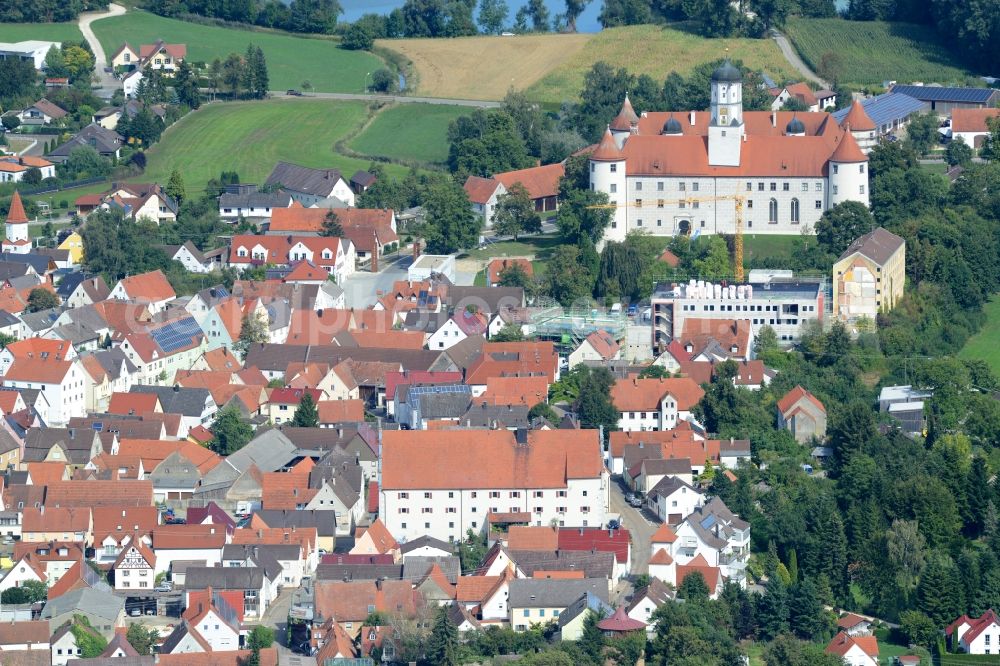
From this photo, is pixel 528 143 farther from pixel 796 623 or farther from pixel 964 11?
pixel 796 623

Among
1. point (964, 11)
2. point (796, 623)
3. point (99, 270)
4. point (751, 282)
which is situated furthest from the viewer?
point (964, 11)

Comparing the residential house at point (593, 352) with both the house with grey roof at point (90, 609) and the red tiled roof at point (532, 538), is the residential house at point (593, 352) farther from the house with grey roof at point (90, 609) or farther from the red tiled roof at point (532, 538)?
the house with grey roof at point (90, 609)

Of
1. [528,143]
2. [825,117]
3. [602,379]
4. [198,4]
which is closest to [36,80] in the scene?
[198,4]

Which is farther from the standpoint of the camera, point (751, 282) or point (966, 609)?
point (751, 282)

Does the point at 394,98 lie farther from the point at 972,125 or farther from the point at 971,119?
the point at 972,125

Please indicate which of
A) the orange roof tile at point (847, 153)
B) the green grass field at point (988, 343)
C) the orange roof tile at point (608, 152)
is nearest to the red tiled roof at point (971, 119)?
the orange roof tile at point (847, 153)

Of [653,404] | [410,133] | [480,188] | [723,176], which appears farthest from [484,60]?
[653,404]
